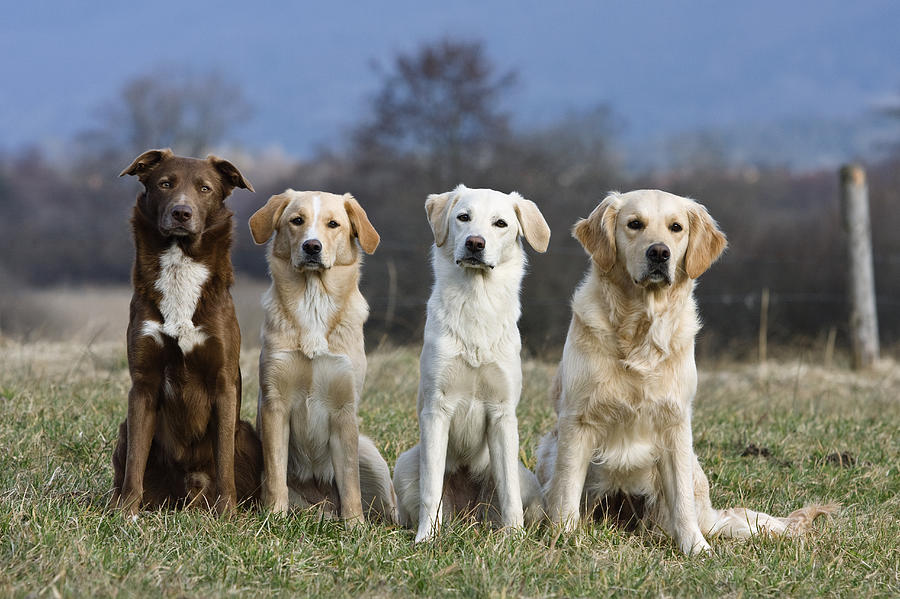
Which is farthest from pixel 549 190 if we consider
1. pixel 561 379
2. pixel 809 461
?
pixel 561 379

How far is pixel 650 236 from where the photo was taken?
12.5 ft

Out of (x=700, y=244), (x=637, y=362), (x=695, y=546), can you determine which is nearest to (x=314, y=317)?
(x=637, y=362)

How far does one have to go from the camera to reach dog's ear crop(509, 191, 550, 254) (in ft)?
13.1

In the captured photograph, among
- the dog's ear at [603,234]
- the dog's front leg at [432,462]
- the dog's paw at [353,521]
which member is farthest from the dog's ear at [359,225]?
the dog's paw at [353,521]

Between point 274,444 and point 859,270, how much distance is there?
829 centimetres

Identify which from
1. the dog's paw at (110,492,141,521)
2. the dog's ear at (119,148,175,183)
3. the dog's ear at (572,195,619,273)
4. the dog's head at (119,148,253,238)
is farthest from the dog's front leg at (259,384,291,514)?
the dog's ear at (572,195,619,273)

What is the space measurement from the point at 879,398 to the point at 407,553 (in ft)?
19.8

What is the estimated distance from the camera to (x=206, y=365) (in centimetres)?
386

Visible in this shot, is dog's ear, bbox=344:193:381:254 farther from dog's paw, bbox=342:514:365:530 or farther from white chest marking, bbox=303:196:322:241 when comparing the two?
dog's paw, bbox=342:514:365:530

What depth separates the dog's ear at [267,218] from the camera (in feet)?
13.5

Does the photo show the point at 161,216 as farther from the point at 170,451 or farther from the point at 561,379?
the point at 561,379

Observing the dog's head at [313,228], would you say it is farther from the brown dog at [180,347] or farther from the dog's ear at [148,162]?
the dog's ear at [148,162]

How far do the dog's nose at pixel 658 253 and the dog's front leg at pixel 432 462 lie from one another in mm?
1073

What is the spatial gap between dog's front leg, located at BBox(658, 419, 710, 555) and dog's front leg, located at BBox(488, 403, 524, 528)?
2.17ft
